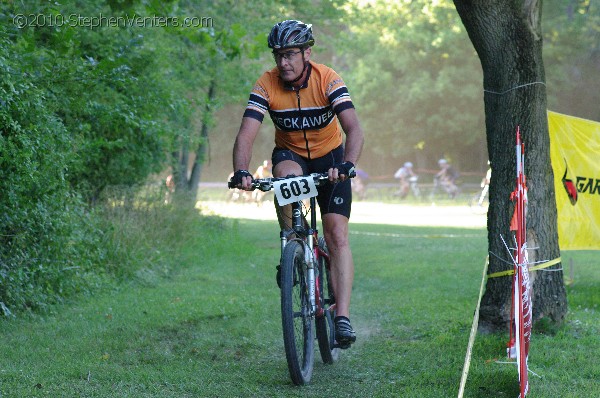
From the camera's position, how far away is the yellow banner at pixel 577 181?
9.80 m

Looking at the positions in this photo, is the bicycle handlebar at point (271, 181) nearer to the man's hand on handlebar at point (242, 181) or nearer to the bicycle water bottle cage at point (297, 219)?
the man's hand on handlebar at point (242, 181)

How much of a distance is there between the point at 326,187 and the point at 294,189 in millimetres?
508

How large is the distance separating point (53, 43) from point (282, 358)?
12.4 feet

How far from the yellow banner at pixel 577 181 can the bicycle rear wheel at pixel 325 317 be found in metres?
3.62

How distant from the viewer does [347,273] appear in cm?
680

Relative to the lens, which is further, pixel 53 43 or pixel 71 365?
pixel 53 43

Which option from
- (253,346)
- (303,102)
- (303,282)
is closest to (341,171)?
(303,102)

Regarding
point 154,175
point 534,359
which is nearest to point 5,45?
point 534,359

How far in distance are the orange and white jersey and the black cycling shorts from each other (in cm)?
12

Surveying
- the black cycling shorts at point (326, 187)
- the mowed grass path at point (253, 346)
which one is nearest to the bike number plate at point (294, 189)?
the black cycling shorts at point (326, 187)

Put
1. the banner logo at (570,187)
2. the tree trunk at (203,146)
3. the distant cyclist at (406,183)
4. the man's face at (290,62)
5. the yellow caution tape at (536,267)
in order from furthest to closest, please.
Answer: the distant cyclist at (406,183) → the tree trunk at (203,146) → the banner logo at (570,187) → the yellow caution tape at (536,267) → the man's face at (290,62)

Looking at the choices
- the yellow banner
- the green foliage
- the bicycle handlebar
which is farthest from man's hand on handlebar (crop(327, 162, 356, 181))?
the green foliage

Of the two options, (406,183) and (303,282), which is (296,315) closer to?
(303,282)

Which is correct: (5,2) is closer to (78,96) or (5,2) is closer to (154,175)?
(78,96)
